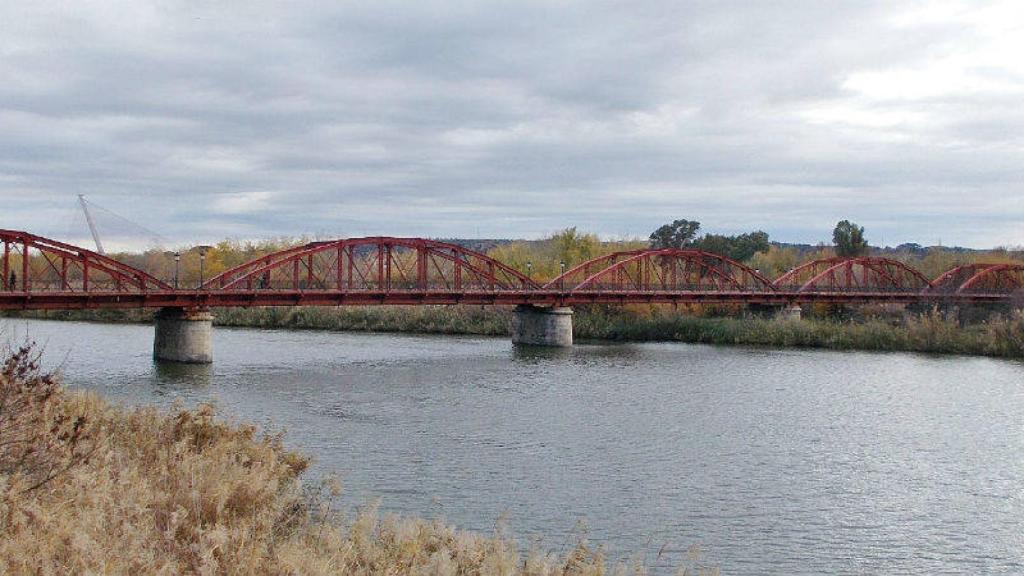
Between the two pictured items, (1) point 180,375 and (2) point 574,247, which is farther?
(2) point 574,247

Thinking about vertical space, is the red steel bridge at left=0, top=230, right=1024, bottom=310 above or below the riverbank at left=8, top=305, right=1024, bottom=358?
above

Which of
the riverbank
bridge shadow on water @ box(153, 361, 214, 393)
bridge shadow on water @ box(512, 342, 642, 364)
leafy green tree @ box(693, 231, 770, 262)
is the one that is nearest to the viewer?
bridge shadow on water @ box(153, 361, 214, 393)

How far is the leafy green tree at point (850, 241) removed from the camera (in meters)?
106

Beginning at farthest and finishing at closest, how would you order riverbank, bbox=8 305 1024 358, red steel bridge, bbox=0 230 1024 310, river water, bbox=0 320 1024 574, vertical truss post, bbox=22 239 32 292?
riverbank, bbox=8 305 1024 358 → red steel bridge, bbox=0 230 1024 310 → vertical truss post, bbox=22 239 32 292 → river water, bbox=0 320 1024 574

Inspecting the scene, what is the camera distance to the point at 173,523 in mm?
11633

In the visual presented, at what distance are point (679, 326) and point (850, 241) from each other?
38431 millimetres

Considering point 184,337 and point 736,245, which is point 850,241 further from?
point 184,337

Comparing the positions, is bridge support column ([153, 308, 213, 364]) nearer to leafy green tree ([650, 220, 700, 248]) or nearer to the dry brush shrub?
the dry brush shrub

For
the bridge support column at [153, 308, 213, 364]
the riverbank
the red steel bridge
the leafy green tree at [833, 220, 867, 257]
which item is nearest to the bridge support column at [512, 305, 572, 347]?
the red steel bridge

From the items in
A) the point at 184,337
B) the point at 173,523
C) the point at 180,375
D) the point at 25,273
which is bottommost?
the point at 180,375

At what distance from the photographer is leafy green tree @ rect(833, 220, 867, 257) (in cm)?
10606

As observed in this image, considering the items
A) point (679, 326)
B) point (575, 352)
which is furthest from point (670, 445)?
point (679, 326)

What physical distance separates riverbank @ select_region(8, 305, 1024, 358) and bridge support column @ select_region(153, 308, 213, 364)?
30.5 meters

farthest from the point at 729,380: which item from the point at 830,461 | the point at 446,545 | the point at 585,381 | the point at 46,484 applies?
the point at 46,484
